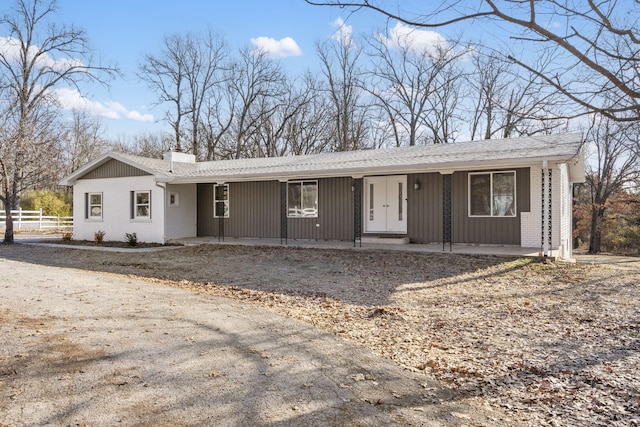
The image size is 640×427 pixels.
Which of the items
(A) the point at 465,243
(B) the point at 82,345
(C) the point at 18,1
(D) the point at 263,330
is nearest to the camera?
(B) the point at 82,345

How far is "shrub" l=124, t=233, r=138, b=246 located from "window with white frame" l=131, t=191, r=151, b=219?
0.71 metres

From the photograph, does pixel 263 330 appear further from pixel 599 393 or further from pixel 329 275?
pixel 329 275

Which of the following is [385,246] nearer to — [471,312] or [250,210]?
[250,210]

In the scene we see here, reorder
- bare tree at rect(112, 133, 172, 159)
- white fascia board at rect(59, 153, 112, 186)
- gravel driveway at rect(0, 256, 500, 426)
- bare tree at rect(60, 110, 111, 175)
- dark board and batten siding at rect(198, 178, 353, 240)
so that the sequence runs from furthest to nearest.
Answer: bare tree at rect(60, 110, 111, 175) < bare tree at rect(112, 133, 172, 159) < white fascia board at rect(59, 153, 112, 186) < dark board and batten siding at rect(198, 178, 353, 240) < gravel driveway at rect(0, 256, 500, 426)

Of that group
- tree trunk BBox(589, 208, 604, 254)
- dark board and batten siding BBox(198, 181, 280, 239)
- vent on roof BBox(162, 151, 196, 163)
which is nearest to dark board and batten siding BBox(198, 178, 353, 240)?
dark board and batten siding BBox(198, 181, 280, 239)

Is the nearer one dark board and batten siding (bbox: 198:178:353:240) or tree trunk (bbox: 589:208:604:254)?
dark board and batten siding (bbox: 198:178:353:240)

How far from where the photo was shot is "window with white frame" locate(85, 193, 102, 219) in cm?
1802

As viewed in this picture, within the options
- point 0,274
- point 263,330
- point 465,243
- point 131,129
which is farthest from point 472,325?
point 131,129

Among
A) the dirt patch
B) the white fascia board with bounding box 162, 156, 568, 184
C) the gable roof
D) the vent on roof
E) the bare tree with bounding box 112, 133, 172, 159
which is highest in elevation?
the bare tree with bounding box 112, 133, 172, 159

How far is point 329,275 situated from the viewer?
9.90 m

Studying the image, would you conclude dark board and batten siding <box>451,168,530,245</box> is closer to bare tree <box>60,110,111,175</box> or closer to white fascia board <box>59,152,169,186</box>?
white fascia board <box>59,152,169,186</box>

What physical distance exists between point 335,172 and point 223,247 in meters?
4.36

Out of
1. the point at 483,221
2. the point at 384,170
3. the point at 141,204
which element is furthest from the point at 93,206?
the point at 483,221

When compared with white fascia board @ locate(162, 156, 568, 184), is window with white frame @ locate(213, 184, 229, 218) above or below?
below
